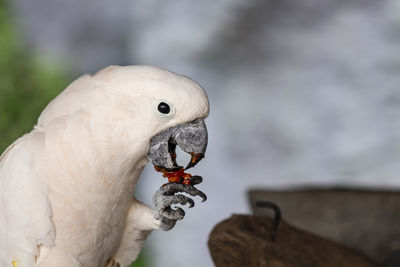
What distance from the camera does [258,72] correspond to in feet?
10.4

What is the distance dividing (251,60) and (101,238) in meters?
2.22

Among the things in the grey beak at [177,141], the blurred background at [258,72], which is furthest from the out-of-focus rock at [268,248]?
the blurred background at [258,72]

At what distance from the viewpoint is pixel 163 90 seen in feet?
3.17

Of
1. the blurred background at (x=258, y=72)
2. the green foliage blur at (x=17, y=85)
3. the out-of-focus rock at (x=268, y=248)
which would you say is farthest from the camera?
the blurred background at (x=258, y=72)

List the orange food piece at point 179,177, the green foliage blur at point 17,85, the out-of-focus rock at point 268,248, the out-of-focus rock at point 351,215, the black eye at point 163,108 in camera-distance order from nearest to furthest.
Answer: the black eye at point 163,108 < the orange food piece at point 179,177 < the out-of-focus rock at point 268,248 < the out-of-focus rock at point 351,215 < the green foliage blur at point 17,85

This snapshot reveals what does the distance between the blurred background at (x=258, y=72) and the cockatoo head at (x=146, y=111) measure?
190cm

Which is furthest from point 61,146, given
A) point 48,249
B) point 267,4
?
point 267,4

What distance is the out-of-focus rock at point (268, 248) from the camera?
1327 mm

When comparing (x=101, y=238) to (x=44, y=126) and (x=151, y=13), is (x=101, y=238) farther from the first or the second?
(x=151, y=13)

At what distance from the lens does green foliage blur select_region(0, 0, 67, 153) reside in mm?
2689

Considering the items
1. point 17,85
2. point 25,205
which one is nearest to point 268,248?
point 25,205

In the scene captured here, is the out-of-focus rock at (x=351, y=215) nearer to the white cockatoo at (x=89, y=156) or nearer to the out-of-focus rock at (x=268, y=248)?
the out-of-focus rock at (x=268, y=248)

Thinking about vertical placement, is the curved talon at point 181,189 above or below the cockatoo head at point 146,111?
below

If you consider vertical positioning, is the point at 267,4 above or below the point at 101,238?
above
